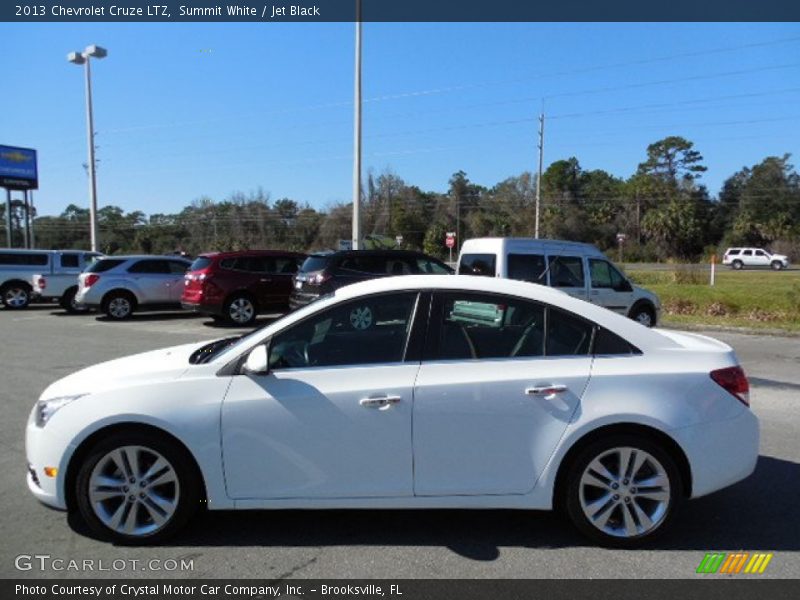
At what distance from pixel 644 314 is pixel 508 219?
248ft

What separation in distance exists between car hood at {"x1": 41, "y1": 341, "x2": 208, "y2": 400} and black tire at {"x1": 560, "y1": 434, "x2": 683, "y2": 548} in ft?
7.84

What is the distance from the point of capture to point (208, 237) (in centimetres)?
8244

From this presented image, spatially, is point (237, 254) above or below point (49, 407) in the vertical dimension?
above

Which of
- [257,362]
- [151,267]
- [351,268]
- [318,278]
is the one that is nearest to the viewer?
[257,362]

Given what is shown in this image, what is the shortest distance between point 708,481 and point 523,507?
1.08 meters

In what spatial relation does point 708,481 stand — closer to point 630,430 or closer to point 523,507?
point 630,430

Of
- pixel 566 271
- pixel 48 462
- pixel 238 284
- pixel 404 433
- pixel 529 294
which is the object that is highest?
pixel 529 294

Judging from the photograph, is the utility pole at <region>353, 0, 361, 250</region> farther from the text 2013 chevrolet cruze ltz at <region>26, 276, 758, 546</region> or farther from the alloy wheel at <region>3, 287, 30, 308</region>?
the text 2013 chevrolet cruze ltz at <region>26, 276, 758, 546</region>

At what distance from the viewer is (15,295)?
1994cm

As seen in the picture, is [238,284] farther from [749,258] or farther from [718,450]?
[749,258]

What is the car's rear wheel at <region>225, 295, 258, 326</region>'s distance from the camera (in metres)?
15.3

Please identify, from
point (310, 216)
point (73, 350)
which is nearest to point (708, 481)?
point (73, 350)

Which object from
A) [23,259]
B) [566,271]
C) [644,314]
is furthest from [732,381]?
[23,259]

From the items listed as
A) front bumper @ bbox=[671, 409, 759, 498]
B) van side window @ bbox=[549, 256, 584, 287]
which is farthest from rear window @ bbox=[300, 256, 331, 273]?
front bumper @ bbox=[671, 409, 759, 498]
